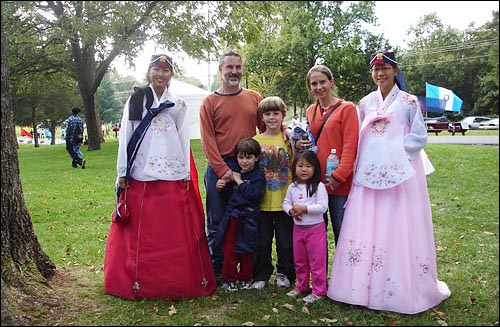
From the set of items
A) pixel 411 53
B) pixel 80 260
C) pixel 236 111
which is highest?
pixel 411 53

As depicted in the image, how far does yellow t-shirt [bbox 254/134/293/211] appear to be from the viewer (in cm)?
378

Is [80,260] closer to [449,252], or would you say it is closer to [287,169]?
[287,169]

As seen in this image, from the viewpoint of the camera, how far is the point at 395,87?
367cm

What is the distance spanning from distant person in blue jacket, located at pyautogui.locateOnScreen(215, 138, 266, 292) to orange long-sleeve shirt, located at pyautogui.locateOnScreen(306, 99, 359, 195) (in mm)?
502

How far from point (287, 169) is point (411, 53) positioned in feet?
139

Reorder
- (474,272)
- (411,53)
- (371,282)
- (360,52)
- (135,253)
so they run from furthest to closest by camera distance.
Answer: (411,53) → (360,52) → (474,272) → (135,253) → (371,282)

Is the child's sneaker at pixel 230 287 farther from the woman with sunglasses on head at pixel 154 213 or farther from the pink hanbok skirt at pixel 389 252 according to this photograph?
the pink hanbok skirt at pixel 389 252

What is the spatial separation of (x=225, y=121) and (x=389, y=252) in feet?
5.35

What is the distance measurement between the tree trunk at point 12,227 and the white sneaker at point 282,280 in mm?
1859

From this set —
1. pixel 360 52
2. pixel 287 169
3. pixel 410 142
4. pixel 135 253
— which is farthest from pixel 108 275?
pixel 360 52

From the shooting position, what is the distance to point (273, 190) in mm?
3783

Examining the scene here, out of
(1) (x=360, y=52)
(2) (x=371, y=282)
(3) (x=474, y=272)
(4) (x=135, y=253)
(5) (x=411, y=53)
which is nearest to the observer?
(2) (x=371, y=282)

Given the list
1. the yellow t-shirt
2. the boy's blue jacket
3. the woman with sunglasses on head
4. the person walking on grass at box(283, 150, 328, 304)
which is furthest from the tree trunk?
the person walking on grass at box(283, 150, 328, 304)

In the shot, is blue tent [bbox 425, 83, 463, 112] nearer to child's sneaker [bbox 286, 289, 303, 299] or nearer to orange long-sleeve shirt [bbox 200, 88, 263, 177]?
orange long-sleeve shirt [bbox 200, 88, 263, 177]
